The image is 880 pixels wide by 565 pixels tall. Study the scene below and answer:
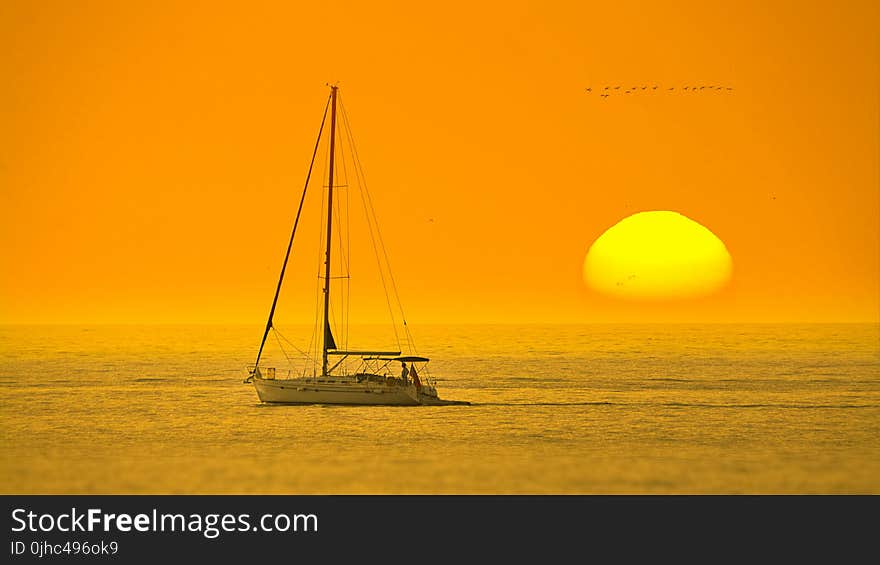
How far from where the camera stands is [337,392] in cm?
7381

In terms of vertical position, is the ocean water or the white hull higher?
the white hull

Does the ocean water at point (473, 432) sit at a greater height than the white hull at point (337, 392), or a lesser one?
lesser

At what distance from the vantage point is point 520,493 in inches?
1226

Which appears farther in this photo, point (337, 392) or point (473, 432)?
point (337, 392)

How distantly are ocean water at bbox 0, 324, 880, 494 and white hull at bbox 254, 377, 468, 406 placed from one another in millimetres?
1062

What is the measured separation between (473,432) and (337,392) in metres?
9.91

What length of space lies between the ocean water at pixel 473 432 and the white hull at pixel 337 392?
1.06 meters

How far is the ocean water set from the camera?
33.4 m

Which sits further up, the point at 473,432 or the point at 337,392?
the point at 337,392

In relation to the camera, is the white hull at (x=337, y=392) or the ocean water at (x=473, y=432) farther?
the white hull at (x=337, y=392)

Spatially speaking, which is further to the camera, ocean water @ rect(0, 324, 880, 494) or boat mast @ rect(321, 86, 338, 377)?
boat mast @ rect(321, 86, 338, 377)

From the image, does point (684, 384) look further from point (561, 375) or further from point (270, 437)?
point (270, 437)

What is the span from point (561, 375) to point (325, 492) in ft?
335

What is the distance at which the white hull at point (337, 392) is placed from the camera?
7388cm
